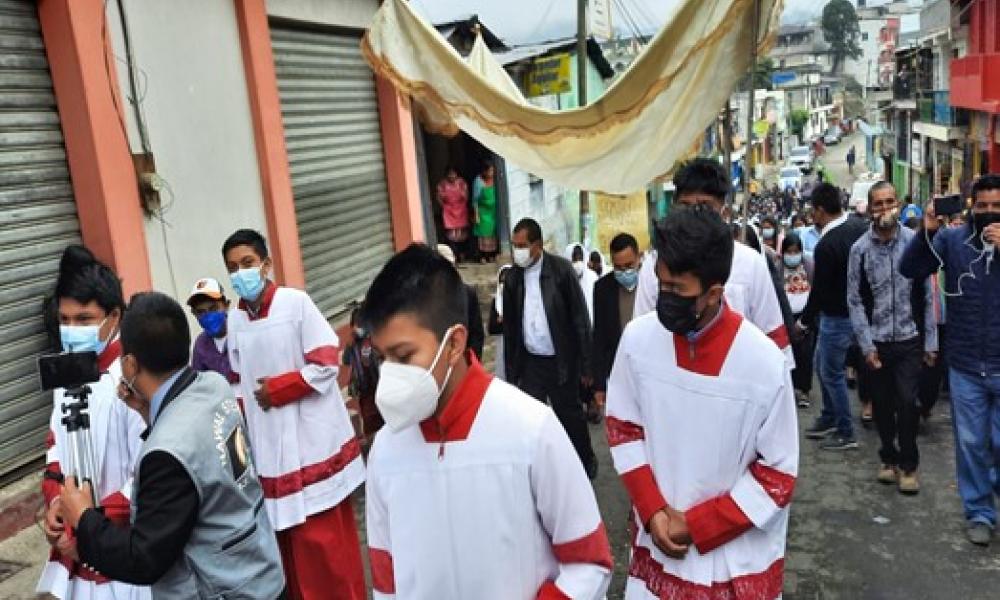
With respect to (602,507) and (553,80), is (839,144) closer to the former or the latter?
(553,80)

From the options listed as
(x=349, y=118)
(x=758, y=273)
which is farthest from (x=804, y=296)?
(x=349, y=118)

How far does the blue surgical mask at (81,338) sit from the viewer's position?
10.1ft

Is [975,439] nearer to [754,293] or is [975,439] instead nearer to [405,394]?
[754,293]

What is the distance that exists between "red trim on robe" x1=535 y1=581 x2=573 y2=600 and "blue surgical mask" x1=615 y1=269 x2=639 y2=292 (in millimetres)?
3832

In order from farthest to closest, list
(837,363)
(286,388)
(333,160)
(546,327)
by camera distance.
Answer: (333,160)
(837,363)
(546,327)
(286,388)

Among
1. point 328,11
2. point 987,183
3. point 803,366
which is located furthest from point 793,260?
point 328,11

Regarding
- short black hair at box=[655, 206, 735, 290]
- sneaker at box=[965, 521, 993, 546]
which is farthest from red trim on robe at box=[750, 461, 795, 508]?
sneaker at box=[965, 521, 993, 546]

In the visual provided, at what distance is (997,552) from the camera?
4.55 meters

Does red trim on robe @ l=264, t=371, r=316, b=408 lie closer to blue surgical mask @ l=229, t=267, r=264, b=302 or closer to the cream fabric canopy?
blue surgical mask @ l=229, t=267, r=264, b=302

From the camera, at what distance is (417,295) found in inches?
82.3

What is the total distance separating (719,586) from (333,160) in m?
6.78

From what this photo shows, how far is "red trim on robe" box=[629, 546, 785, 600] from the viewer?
106 inches

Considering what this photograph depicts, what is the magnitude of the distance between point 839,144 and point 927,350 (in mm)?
88312

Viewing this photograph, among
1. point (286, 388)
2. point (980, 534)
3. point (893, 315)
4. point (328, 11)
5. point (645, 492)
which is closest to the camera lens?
point (645, 492)
